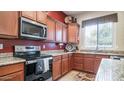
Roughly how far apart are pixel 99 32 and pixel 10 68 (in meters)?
3.29

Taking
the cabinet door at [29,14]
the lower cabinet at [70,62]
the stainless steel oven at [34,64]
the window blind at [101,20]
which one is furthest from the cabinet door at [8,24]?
the window blind at [101,20]

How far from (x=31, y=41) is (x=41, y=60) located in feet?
2.08

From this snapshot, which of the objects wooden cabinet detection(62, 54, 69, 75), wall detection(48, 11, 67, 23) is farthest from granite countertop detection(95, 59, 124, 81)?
wall detection(48, 11, 67, 23)

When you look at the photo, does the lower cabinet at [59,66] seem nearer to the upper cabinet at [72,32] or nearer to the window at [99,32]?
the upper cabinet at [72,32]

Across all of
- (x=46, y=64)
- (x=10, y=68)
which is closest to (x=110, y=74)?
(x=10, y=68)

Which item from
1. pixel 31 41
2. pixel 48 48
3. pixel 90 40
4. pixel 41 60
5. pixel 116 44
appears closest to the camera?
pixel 41 60

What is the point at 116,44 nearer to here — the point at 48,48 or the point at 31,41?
the point at 48,48

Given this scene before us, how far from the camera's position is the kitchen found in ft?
4.64

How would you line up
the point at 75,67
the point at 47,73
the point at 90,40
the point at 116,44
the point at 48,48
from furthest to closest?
1. the point at 90,40
2. the point at 75,67
3. the point at 116,44
4. the point at 48,48
5. the point at 47,73

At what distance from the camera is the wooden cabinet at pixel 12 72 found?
1.23 metres

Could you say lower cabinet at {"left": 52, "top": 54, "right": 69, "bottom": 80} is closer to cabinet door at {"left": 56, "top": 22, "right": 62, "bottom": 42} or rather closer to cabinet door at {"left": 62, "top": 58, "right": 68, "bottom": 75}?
cabinet door at {"left": 62, "top": 58, "right": 68, "bottom": 75}

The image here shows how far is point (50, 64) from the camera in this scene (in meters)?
2.20
